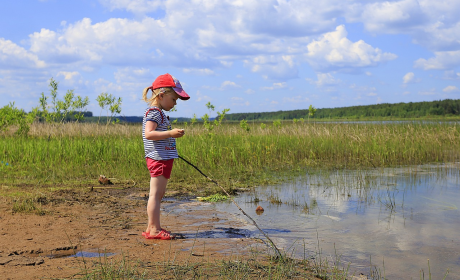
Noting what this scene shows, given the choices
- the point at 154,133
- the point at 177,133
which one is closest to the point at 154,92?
the point at 154,133

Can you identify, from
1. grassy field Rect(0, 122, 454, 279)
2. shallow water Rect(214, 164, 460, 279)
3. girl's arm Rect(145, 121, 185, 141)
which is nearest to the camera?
shallow water Rect(214, 164, 460, 279)

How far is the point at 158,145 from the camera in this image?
436 cm

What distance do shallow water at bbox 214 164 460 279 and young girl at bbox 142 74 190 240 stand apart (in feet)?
4.22

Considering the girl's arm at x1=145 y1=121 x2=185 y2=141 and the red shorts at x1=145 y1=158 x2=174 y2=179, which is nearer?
the girl's arm at x1=145 y1=121 x2=185 y2=141

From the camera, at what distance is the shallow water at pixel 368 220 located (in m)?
3.95

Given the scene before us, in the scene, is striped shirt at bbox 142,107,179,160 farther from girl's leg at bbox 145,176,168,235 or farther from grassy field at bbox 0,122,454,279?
grassy field at bbox 0,122,454,279

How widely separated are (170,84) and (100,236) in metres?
1.96

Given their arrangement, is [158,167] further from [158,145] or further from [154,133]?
[154,133]

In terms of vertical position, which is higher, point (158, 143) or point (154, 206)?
point (158, 143)

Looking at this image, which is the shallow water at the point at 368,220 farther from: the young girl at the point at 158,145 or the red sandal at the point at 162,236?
the young girl at the point at 158,145

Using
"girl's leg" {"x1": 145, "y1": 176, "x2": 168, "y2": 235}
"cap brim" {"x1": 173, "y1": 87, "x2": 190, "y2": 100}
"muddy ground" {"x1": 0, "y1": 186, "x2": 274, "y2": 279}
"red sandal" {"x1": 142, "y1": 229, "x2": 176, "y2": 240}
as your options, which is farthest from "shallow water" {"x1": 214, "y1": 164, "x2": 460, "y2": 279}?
"cap brim" {"x1": 173, "y1": 87, "x2": 190, "y2": 100}

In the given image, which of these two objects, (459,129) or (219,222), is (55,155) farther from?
(459,129)

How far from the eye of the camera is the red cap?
4406mm

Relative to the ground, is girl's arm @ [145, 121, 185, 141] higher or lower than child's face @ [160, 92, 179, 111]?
lower
